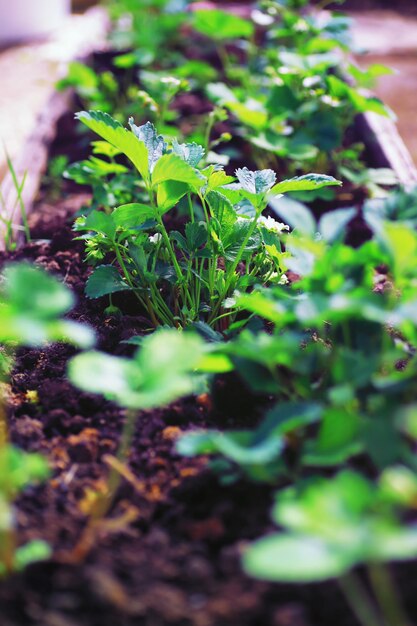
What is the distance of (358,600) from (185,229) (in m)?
0.85

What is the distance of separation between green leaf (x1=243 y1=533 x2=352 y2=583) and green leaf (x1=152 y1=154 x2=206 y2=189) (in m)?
0.70

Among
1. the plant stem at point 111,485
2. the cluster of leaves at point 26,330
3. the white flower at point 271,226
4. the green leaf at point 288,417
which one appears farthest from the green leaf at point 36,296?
the white flower at point 271,226

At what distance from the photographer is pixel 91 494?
103 cm

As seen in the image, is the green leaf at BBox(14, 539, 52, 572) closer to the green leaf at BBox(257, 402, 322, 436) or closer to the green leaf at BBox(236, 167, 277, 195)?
the green leaf at BBox(257, 402, 322, 436)

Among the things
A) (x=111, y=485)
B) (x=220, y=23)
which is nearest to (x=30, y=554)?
(x=111, y=485)

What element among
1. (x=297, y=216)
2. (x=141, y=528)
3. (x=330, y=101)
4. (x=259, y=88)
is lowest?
(x=141, y=528)

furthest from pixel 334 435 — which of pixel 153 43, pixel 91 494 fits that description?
pixel 153 43

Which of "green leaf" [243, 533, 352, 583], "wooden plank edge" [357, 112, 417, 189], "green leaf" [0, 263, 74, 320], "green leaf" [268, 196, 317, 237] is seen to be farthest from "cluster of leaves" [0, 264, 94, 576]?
"wooden plank edge" [357, 112, 417, 189]

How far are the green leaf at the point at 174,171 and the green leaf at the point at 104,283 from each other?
0.25m

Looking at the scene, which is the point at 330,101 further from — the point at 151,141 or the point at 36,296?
the point at 36,296

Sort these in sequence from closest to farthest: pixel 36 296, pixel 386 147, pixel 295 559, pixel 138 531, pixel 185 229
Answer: pixel 295 559
pixel 36 296
pixel 138 531
pixel 185 229
pixel 386 147

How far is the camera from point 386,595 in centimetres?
84

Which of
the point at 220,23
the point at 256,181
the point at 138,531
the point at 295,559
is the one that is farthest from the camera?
the point at 220,23

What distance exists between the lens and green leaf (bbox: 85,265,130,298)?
4.49 ft
